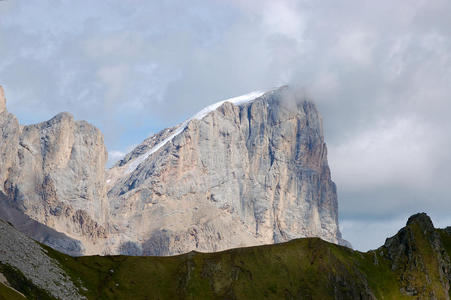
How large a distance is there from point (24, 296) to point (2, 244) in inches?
1435

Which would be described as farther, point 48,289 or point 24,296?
point 48,289

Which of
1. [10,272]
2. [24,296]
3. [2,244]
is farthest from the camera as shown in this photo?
[2,244]

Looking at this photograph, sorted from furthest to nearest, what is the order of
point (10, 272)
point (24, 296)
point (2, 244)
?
point (2, 244) → point (10, 272) → point (24, 296)

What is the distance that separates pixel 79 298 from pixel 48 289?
13786mm

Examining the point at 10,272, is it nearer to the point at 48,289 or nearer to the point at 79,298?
the point at 48,289

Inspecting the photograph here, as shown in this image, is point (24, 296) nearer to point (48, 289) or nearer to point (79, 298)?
point (48, 289)

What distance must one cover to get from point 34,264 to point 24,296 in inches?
1328

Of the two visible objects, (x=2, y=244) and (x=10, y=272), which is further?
(x=2, y=244)

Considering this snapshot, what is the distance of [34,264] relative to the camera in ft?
652

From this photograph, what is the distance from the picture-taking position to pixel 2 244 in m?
197

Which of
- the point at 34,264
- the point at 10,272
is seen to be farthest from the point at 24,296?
the point at 34,264

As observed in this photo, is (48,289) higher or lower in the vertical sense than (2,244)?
lower

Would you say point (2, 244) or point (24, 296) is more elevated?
point (2, 244)

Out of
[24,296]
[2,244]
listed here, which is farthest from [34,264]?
[24,296]
